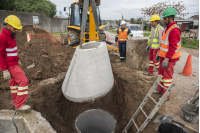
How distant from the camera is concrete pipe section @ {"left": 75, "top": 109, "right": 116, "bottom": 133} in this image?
114 inches

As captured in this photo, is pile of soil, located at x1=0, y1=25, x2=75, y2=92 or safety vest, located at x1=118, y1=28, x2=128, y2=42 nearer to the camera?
pile of soil, located at x1=0, y1=25, x2=75, y2=92

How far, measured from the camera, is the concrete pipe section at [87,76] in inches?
110

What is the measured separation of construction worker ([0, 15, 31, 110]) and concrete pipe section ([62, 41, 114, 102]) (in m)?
0.90

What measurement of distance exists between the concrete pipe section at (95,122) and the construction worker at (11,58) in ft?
3.76

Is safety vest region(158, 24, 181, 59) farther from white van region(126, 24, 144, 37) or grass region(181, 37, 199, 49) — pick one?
grass region(181, 37, 199, 49)

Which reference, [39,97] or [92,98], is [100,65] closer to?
[92,98]

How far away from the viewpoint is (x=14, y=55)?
2.59m

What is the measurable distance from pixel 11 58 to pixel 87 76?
1506 mm

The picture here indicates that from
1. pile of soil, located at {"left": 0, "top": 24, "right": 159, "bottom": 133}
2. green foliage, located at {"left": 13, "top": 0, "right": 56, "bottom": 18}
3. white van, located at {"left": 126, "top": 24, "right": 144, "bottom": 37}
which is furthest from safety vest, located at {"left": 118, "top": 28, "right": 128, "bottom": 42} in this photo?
green foliage, located at {"left": 13, "top": 0, "right": 56, "bottom": 18}

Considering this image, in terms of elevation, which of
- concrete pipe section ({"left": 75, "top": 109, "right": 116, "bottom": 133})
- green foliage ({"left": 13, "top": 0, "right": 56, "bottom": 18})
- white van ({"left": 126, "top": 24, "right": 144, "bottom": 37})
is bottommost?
concrete pipe section ({"left": 75, "top": 109, "right": 116, "bottom": 133})

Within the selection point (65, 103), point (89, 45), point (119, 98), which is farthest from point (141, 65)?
point (65, 103)

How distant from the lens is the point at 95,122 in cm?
325

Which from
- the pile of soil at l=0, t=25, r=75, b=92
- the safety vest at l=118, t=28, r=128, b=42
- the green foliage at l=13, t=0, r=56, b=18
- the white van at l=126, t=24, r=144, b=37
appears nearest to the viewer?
the pile of soil at l=0, t=25, r=75, b=92

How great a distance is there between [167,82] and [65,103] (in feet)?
7.88
